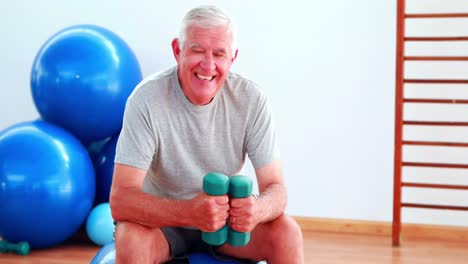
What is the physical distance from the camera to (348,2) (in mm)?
3742

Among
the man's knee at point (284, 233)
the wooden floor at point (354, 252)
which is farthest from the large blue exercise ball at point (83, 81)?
the man's knee at point (284, 233)

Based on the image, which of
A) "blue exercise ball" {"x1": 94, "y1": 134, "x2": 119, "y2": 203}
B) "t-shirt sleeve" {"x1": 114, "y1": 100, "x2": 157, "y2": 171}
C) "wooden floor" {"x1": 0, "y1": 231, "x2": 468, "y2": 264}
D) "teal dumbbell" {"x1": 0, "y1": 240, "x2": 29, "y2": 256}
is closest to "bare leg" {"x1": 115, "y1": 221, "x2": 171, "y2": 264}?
"t-shirt sleeve" {"x1": 114, "y1": 100, "x2": 157, "y2": 171}

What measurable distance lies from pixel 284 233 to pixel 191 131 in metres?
0.42

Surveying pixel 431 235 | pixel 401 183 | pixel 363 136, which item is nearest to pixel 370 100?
pixel 363 136

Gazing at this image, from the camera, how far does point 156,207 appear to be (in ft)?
6.79

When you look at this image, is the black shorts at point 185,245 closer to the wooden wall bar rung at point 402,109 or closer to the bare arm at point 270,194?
the bare arm at point 270,194

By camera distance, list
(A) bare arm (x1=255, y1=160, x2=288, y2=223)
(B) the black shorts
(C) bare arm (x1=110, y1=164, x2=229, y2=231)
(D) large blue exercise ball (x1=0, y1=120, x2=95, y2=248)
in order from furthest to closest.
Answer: (D) large blue exercise ball (x1=0, y1=120, x2=95, y2=248), (B) the black shorts, (A) bare arm (x1=255, y1=160, x2=288, y2=223), (C) bare arm (x1=110, y1=164, x2=229, y2=231)

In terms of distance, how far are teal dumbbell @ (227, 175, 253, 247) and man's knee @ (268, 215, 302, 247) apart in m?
0.13

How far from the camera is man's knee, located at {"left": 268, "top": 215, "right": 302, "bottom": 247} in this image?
213 centimetres

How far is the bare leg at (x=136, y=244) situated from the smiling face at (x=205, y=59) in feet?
1.39

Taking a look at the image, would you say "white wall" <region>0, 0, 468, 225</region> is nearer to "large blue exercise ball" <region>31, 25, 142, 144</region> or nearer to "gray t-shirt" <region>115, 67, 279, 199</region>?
"large blue exercise ball" <region>31, 25, 142, 144</region>

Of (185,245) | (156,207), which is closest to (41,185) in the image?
(185,245)

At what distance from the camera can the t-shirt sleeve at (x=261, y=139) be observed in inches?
89.7

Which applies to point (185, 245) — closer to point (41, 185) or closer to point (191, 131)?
point (191, 131)
